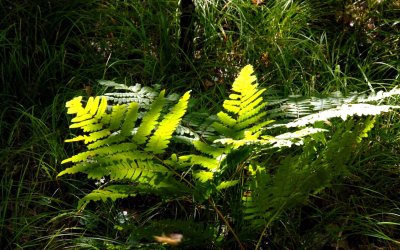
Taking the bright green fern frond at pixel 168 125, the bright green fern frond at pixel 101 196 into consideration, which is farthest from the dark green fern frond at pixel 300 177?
the bright green fern frond at pixel 101 196

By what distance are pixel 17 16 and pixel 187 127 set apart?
6.58 feet

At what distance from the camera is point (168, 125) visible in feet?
5.98

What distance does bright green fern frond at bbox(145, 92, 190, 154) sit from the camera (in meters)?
1.81

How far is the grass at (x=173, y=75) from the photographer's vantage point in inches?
96.3

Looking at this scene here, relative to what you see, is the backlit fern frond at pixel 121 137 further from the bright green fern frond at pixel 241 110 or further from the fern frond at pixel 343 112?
the fern frond at pixel 343 112

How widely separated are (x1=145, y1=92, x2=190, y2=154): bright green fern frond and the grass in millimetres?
416

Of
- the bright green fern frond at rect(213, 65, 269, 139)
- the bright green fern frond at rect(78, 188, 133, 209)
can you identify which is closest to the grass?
the bright green fern frond at rect(78, 188, 133, 209)

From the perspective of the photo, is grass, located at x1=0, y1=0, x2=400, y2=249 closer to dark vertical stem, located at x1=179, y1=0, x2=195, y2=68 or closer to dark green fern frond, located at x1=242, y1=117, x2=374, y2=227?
dark vertical stem, located at x1=179, y1=0, x2=195, y2=68

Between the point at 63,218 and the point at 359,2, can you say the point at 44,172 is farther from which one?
the point at 359,2

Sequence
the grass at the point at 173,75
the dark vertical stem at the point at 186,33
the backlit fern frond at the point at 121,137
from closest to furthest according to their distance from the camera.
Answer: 1. the backlit fern frond at the point at 121,137
2. the grass at the point at 173,75
3. the dark vertical stem at the point at 186,33

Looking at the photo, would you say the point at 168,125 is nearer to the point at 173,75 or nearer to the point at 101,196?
the point at 101,196

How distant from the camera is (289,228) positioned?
2.31 m

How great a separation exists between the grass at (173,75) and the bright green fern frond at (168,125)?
42 cm

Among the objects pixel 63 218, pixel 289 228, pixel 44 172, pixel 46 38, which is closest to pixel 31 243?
pixel 63 218
